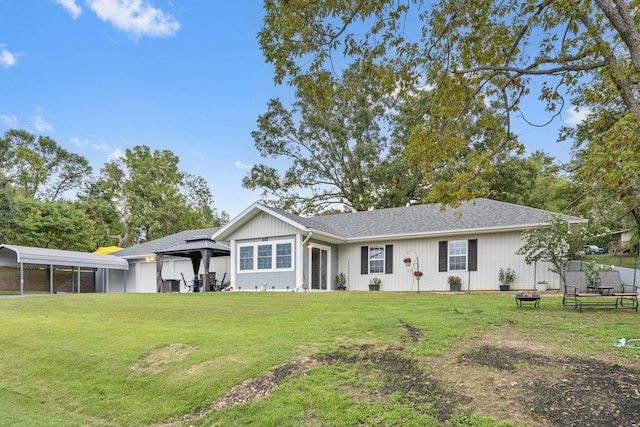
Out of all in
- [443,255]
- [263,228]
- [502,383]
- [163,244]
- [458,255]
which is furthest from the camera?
[163,244]

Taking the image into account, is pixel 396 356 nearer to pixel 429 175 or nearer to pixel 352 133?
pixel 429 175

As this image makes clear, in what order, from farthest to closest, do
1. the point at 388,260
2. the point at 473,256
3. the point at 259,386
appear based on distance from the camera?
the point at 388,260
the point at 473,256
the point at 259,386

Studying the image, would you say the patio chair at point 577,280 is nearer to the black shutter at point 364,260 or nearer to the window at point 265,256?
the black shutter at point 364,260

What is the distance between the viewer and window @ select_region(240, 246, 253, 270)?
1906cm

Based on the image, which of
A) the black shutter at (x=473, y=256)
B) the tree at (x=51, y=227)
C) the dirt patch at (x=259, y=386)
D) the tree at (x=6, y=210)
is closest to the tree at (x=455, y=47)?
the dirt patch at (x=259, y=386)

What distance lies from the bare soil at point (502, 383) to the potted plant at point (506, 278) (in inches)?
385

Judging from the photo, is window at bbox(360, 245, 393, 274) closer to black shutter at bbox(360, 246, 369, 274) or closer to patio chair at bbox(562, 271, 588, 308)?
black shutter at bbox(360, 246, 369, 274)

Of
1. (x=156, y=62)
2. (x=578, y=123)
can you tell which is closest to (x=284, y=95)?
(x=156, y=62)

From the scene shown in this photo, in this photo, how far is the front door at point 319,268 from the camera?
1837 centimetres

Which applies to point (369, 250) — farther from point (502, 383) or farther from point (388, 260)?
point (502, 383)

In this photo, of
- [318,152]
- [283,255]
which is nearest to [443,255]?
[283,255]

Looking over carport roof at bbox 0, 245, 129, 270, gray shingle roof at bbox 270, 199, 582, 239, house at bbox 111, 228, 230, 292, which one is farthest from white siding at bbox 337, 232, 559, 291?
carport roof at bbox 0, 245, 129, 270

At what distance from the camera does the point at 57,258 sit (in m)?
22.0

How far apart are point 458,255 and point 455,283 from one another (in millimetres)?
1156
